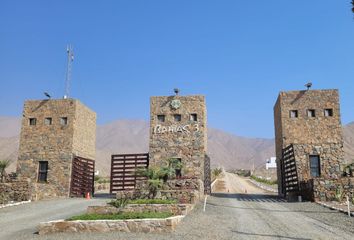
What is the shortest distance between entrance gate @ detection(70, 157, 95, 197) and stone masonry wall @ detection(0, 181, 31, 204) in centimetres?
444

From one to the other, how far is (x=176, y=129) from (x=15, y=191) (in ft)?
41.1

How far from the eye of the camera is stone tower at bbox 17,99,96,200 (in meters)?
27.6

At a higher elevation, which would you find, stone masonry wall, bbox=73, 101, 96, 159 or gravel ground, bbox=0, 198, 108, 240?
stone masonry wall, bbox=73, 101, 96, 159

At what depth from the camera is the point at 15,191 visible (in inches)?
928

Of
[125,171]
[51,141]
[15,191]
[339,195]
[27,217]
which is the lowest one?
[27,217]

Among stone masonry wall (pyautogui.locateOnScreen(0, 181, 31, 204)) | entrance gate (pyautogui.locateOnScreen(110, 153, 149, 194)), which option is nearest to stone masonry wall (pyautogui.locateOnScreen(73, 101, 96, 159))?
entrance gate (pyautogui.locateOnScreen(110, 153, 149, 194))

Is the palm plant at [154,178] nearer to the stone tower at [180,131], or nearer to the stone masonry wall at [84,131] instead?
the stone tower at [180,131]

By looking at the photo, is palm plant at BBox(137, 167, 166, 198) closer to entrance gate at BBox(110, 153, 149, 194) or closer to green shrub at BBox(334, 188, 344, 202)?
entrance gate at BBox(110, 153, 149, 194)

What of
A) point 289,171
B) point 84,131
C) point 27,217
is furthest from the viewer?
point 84,131

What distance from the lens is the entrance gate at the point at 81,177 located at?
1100 inches

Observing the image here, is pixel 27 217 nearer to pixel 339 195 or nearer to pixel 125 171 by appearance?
pixel 125 171

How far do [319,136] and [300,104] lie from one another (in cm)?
291

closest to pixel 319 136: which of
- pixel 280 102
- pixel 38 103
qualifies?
pixel 280 102

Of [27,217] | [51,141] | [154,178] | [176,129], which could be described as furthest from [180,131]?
[27,217]
